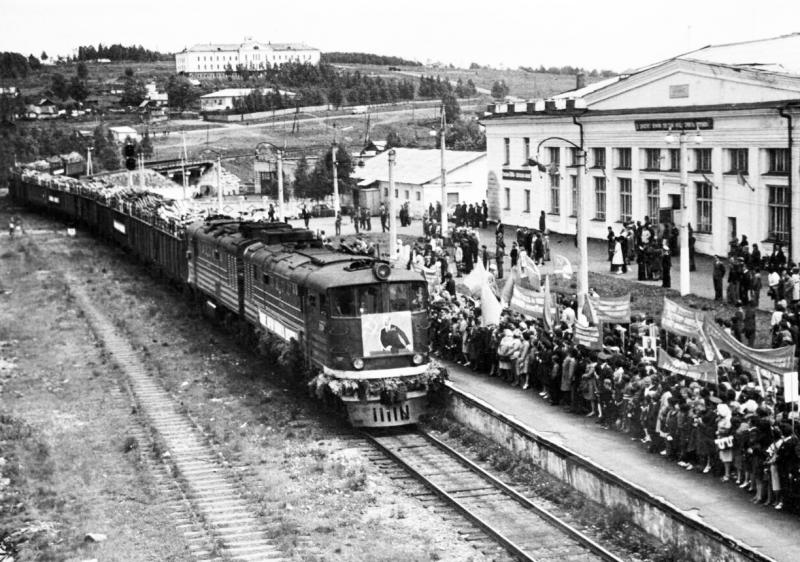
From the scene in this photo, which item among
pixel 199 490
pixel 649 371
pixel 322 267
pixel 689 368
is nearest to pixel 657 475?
pixel 689 368

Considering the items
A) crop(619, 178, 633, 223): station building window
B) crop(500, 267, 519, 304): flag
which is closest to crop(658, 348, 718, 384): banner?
crop(500, 267, 519, 304): flag

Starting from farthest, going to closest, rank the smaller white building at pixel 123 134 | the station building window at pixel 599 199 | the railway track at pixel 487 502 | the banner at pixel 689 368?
the smaller white building at pixel 123 134 → the station building window at pixel 599 199 → the banner at pixel 689 368 → the railway track at pixel 487 502

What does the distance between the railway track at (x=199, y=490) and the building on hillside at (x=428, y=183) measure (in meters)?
37.7

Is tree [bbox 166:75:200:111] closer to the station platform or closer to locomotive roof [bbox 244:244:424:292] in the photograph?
locomotive roof [bbox 244:244:424:292]

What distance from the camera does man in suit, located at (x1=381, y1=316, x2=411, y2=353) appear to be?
24089mm

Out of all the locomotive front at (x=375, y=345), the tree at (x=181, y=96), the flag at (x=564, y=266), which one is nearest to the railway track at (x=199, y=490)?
the locomotive front at (x=375, y=345)

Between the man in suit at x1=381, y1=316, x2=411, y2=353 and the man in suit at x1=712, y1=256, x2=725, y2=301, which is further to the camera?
the man in suit at x1=712, y1=256, x2=725, y2=301

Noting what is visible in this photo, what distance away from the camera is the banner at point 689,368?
2033 centimetres

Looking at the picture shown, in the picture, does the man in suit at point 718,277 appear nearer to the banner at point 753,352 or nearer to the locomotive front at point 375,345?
the locomotive front at point 375,345

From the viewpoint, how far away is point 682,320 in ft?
73.6

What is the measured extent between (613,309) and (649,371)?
365 centimetres

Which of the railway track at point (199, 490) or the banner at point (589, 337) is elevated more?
the banner at point (589, 337)

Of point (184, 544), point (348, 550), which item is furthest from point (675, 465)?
point (184, 544)

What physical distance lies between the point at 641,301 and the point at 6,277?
105ft
